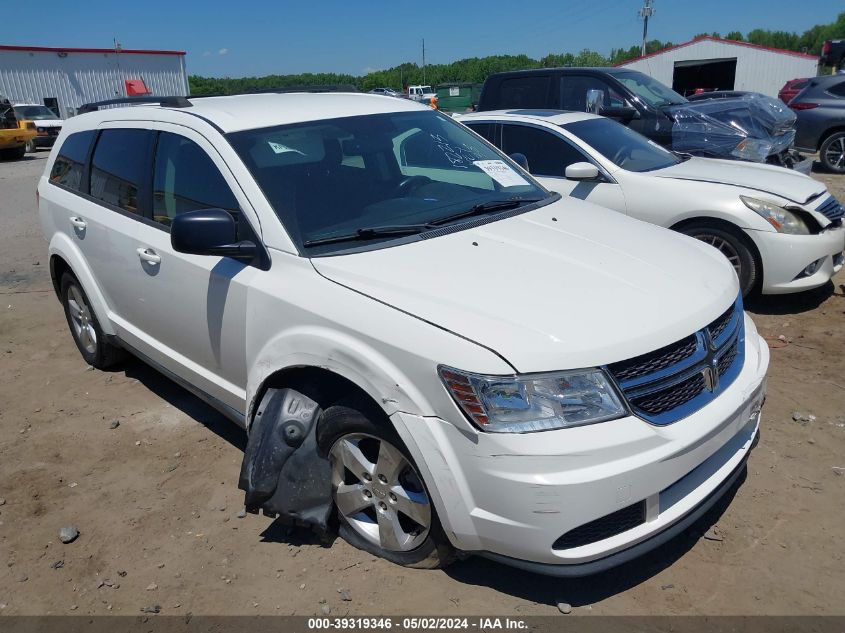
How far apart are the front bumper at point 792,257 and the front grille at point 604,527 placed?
358 cm

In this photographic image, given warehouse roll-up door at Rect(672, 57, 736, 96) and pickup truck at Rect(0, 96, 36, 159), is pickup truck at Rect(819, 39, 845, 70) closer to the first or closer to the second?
warehouse roll-up door at Rect(672, 57, 736, 96)

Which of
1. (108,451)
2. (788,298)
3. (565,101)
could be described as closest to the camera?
(108,451)

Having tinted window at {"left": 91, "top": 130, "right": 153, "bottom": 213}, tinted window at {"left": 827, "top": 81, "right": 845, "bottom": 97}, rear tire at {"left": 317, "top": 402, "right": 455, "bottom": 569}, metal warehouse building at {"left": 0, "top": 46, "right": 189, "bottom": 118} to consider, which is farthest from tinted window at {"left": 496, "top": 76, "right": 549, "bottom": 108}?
metal warehouse building at {"left": 0, "top": 46, "right": 189, "bottom": 118}

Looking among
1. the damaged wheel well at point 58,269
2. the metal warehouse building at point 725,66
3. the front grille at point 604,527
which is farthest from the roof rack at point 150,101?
the metal warehouse building at point 725,66

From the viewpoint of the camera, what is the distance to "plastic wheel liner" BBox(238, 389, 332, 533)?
2.88m

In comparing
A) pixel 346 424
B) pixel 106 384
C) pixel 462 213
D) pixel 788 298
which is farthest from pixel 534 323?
pixel 788 298

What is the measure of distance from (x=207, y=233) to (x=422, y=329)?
3.62ft

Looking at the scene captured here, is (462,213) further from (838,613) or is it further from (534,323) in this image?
(838,613)

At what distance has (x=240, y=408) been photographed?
330cm

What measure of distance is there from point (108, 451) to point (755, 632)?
342cm

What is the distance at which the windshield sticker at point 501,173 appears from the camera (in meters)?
3.81

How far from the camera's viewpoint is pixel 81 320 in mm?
5043

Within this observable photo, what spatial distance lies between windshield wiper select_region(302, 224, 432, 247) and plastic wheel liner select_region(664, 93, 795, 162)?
651cm

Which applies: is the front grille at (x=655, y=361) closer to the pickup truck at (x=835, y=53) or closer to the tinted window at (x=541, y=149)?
the tinted window at (x=541, y=149)
